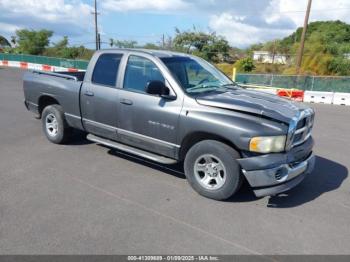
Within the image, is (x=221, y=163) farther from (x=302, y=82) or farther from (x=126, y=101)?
(x=302, y=82)

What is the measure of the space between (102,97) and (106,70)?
0.48 metres

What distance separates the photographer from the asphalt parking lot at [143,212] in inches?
126

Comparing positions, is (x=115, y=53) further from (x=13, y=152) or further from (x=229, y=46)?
(x=229, y=46)

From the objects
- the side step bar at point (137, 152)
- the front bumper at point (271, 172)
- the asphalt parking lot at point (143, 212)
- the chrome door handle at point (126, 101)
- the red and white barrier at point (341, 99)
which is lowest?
the asphalt parking lot at point (143, 212)

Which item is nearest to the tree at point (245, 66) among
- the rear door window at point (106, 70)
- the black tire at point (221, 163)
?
the rear door window at point (106, 70)

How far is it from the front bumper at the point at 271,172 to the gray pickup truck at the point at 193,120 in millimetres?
12

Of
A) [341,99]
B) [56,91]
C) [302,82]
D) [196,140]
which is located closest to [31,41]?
[302,82]

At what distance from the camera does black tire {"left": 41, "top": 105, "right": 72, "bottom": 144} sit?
6.02 m

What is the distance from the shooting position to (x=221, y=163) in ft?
13.2

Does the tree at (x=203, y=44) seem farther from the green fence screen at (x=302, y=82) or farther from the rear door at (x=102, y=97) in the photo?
the rear door at (x=102, y=97)

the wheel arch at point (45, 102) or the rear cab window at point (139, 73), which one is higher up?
the rear cab window at point (139, 73)

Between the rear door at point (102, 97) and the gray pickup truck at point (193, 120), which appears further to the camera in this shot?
the rear door at point (102, 97)

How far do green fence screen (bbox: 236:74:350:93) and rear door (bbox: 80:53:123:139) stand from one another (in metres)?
14.9

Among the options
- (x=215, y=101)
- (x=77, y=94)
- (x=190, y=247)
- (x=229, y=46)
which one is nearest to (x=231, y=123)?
(x=215, y=101)
